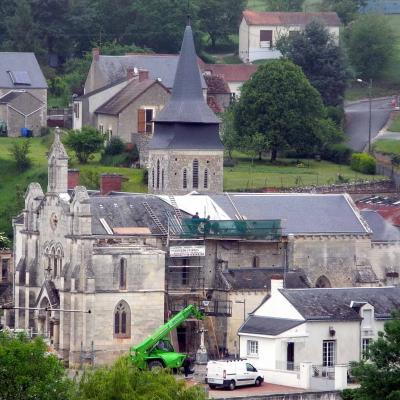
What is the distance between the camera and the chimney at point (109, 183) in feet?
360

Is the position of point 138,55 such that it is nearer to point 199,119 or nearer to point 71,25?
point 71,25

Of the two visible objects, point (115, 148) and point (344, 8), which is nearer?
point (115, 148)

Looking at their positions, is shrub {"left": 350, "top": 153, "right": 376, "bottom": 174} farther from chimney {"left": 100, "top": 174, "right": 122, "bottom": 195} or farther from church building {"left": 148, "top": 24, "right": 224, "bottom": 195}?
chimney {"left": 100, "top": 174, "right": 122, "bottom": 195}

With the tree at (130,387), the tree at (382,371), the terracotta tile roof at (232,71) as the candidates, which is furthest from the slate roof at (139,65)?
the tree at (130,387)

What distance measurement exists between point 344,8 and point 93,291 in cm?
7919

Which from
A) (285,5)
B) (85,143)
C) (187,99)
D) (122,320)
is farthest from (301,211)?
(285,5)

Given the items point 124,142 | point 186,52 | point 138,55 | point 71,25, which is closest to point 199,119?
point 186,52

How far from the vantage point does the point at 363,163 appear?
13262 cm

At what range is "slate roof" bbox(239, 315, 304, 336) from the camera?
3637 inches

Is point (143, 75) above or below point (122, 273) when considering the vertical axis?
above

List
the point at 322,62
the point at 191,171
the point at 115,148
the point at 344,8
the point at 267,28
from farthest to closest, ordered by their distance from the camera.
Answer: the point at 344,8
the point at 267,28
the point at 322,62
the point at 115,148
the point at 191,171

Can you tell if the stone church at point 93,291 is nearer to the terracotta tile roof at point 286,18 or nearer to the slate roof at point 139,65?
the slate roof at point 139,65

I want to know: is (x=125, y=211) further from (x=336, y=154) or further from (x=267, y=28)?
(x=267, y=28)

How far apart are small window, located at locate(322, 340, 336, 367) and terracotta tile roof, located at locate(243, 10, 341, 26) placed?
7005 centimetres
